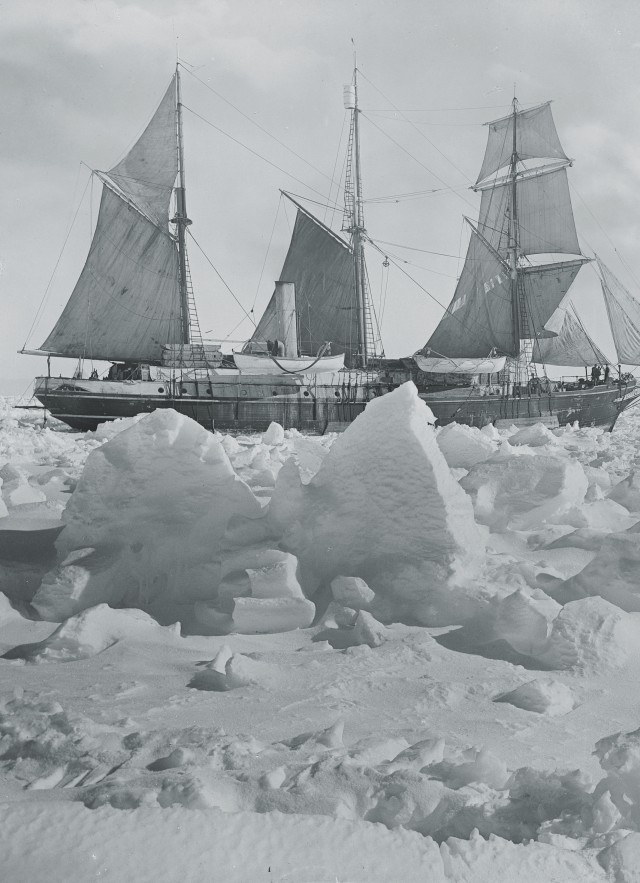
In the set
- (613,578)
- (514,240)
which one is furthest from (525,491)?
(514,240)

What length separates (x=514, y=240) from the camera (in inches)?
1997

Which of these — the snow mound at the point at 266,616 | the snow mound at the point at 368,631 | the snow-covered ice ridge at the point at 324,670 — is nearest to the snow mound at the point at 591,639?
the snow-covered ice ridge at the point at 324,670

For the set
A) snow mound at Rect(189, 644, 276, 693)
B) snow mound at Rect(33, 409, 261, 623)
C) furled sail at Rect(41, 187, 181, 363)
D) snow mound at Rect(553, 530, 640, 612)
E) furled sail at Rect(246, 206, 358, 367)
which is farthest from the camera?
furled sail at Rect(246, 206, 358, 367)

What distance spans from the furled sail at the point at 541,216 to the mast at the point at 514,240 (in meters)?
0.70

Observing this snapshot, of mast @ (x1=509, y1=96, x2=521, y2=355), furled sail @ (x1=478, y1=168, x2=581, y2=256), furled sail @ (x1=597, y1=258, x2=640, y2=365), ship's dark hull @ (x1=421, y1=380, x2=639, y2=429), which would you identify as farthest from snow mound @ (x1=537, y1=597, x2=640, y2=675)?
furled sail @ (x1=478, y1=168, x2=581, y2=256)

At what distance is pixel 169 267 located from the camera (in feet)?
128

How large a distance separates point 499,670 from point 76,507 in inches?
107

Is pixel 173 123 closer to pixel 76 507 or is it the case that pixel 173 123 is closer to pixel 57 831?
pixel 76 507

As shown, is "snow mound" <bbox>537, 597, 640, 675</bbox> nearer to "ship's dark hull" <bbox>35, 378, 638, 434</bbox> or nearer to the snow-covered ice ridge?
the snow-covered ice ridge

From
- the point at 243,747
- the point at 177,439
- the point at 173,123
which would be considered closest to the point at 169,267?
the point at 173,123

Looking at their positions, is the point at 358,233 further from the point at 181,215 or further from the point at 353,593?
the point at 353,593

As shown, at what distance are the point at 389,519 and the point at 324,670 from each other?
1.16 m

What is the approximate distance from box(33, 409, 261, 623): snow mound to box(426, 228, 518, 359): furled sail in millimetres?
43681

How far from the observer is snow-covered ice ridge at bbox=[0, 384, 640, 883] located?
5.47 ft
